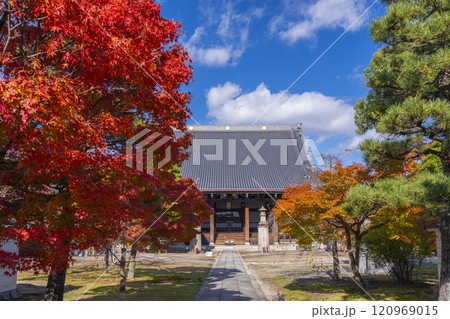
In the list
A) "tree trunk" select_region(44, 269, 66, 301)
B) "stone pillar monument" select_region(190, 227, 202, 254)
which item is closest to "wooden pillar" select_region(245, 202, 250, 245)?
"stone pillar monument" select_region(190, 227, 202, 254)

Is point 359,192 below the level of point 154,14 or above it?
below

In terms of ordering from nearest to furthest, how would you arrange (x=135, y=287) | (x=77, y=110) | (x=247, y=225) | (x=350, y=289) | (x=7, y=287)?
Result: (x=77, y=110) → (x=7, y=287) → (x=350, y=289) → (x=135, y=287) → (x=247, y=225)

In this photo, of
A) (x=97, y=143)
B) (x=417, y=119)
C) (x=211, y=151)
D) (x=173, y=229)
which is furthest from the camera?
(x=211, y=151)

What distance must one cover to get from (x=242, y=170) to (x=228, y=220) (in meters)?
5.08

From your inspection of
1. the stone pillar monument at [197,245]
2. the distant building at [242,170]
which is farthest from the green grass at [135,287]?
the distant building at [242,170]

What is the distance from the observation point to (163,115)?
5.64m

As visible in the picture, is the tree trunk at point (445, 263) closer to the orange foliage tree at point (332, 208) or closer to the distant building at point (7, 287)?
the orange foliage tree at point (332, 208)

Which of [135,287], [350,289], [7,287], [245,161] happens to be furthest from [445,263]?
[245,161]

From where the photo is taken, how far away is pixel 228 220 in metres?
31.6

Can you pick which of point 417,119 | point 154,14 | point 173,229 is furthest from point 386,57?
point 173,229

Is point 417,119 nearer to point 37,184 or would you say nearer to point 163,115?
point 163,115

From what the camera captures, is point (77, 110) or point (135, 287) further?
point (135, 287)

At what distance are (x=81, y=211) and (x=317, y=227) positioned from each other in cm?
717

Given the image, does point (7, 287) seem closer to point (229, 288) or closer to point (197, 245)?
point (229, 288)
